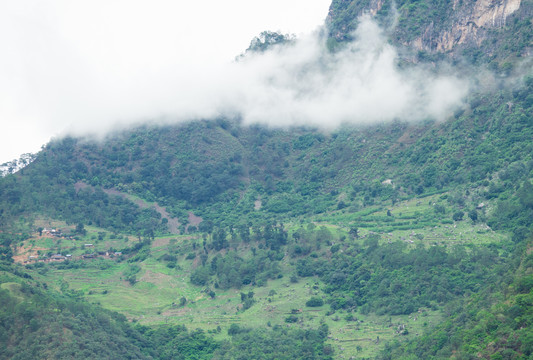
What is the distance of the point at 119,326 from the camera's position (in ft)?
270

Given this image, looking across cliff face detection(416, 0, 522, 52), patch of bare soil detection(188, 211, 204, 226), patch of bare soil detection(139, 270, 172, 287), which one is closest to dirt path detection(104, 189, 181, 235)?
patch of bare soil detection(188, 211, 204, 226)

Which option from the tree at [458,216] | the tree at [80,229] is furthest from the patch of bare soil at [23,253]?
the tree at [458,216]

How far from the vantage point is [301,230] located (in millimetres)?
102875

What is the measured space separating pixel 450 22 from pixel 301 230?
46.5m

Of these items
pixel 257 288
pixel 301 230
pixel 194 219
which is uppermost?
pixel 194 219

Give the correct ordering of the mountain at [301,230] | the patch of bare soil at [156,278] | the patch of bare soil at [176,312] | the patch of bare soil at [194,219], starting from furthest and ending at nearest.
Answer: the patch of bare soil at [194,219], the patch of bare soil at [156,278], the patch of bare soil at [176,312], the mountain at [301,230]

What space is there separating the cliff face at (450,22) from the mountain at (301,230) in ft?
0.89

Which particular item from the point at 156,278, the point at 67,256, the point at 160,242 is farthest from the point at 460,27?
the point at 67,256

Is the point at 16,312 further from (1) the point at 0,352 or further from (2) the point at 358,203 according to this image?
(2) the point at 358,203

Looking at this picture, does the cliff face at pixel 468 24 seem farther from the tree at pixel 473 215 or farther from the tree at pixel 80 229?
the tree at pixel 80 229

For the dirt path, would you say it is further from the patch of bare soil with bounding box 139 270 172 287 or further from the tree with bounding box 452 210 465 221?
the tree with bounding box 452 210 465 221

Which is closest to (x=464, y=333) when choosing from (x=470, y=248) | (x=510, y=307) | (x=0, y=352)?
(x=510, y=307)

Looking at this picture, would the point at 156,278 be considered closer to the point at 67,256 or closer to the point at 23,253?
the point at 67,256

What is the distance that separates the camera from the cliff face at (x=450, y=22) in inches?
4385
